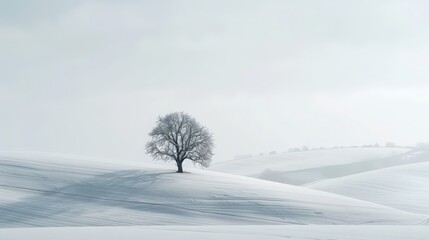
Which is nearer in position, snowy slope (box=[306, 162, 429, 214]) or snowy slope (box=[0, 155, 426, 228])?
snowy slope (box=[0, 155, 426, 228])

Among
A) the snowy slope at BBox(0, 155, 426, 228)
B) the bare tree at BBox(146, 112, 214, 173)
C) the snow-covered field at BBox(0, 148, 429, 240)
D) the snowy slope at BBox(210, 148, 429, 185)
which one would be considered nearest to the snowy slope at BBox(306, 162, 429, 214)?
the snow-covered field at BBox(0, 148, 429, 240)

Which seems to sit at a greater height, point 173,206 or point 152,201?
point 152,201

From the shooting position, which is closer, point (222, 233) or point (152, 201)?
point (222, 233)

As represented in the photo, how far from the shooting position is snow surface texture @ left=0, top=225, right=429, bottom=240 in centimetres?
1820

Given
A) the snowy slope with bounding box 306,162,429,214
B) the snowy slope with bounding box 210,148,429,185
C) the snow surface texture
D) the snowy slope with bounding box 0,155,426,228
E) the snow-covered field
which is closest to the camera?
the snow surface texture

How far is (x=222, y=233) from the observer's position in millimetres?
19781

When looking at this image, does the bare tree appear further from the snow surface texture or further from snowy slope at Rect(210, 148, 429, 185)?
snowy slope at Rect(210, 148, 429, 185)

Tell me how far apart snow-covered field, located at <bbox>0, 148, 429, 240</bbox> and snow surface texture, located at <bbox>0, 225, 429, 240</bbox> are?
37mm

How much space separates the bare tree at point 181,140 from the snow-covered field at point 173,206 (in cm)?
134

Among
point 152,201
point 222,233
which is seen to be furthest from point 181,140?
point 222,233

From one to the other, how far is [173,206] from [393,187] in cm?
2328

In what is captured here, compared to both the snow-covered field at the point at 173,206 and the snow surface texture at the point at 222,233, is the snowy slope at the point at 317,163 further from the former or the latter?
the snow surface texture at the point at 222,233

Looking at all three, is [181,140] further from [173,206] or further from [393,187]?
[393,187]

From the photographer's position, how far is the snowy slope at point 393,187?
121ft
